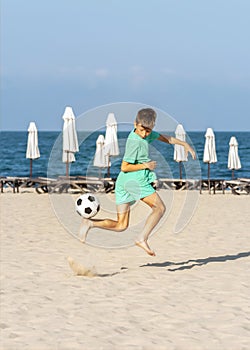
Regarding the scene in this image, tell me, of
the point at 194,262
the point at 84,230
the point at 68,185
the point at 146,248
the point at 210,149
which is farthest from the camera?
the point at 210,149

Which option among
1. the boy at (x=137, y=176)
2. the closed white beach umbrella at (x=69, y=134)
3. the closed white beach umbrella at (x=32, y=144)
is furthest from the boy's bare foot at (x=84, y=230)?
the closed white beach umbrella at (x=32, y=144)

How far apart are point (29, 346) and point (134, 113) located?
10.0ft

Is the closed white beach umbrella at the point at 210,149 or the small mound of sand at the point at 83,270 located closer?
the small mound of sand at the point at 83,270

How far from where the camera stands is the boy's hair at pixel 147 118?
615 centimetres

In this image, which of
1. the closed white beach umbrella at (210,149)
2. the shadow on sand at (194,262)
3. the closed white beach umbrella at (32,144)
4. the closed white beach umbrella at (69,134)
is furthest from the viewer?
the closed white beach umbrella at (210,149)

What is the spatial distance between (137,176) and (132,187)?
11cm

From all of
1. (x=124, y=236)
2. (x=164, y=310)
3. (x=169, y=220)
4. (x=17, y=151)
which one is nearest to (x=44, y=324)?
(x=164, y=310)

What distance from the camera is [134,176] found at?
20.2 ft

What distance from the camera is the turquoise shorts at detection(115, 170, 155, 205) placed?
6.14 meters

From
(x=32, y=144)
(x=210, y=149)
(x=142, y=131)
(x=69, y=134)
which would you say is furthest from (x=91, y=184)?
(x=142, y=131)

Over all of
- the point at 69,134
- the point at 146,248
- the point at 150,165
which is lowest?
the point at 146,248

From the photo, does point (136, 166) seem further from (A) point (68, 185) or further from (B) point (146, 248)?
(A) point (68, 185)

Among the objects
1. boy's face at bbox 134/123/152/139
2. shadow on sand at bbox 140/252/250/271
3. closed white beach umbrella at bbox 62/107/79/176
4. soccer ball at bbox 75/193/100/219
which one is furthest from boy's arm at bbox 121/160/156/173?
closed white beach umbrella at bbox 62/107/79/176

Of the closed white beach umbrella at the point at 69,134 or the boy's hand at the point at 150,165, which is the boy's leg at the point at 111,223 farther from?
the closed white beach umbrella at the point at 69,134
